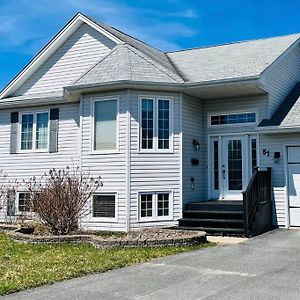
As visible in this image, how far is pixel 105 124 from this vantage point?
13094 mm

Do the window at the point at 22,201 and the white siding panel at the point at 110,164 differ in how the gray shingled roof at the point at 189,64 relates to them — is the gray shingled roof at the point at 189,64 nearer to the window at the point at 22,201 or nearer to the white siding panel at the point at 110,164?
the white siding panel at the point at 110,164

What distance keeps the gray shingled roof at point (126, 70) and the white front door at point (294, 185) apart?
13.3ft

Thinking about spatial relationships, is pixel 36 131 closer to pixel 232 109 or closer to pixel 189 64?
pixel 189 64

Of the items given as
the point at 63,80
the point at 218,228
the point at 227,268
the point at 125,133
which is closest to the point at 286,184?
the point at 218,228

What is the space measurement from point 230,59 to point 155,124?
375 cm

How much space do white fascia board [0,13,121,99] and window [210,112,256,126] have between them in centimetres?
411

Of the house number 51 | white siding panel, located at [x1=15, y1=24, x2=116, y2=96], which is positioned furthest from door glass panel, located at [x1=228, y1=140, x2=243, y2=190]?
white siding panel, located at [x1=15, y1=24, x2=116, y2=96]

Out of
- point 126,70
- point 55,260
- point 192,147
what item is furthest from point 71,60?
point 55,260

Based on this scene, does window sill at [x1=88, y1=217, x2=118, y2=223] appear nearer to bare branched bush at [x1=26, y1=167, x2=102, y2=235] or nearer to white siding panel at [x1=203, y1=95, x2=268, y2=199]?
bare branched bush at [x1=26, y1=167, x2=102, y2=235]

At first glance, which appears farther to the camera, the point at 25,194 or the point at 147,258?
the point at 25,194

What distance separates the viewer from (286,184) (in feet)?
42.5

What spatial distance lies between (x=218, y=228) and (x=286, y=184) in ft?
8.88

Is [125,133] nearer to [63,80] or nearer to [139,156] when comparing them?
[139,156]

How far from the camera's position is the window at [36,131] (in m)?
15.1
